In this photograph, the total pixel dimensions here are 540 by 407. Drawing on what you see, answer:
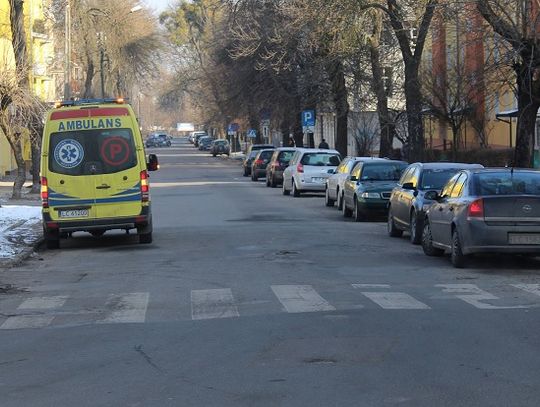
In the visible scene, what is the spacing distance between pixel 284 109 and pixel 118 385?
47.6 meters

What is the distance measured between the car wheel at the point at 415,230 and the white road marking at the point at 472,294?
18.5 feet

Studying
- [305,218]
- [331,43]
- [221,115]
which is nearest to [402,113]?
[331,43]

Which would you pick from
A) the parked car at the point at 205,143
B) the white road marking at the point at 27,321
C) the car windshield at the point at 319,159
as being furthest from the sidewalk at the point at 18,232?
the parked car at the point at 205,143

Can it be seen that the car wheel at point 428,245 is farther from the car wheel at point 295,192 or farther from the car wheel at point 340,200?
the car wheel at point 295,192

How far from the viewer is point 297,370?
7.96 m

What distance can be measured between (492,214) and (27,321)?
6.91 meters

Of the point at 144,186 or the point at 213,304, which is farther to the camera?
the point at 144,186

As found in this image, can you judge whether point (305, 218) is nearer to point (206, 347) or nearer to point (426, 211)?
point (426, 211)

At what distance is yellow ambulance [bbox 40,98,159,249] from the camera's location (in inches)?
739

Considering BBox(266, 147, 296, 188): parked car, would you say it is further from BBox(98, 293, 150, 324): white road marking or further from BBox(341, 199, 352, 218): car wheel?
BBox(98, 293, 150, 324): white road marking

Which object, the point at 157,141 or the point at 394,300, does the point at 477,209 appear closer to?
the point at 394,300

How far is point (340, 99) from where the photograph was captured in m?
46.4

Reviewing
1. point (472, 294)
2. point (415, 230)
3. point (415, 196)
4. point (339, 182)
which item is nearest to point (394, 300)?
point (472, 294)

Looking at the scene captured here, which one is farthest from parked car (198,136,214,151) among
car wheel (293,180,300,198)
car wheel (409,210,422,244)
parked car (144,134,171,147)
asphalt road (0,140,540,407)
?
asphalt road (0,140,540,407)
